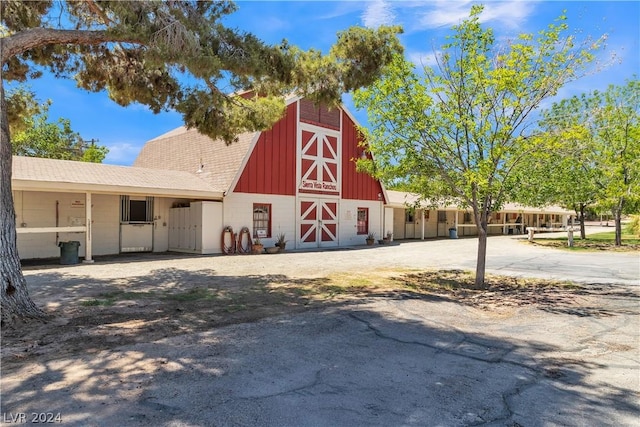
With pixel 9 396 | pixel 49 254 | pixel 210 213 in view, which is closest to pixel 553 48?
pixel 9 396

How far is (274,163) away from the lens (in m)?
18.1

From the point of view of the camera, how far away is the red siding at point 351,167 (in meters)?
21.5

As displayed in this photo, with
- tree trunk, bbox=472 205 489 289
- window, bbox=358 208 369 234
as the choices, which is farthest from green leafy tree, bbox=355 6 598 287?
window, bbox=358 208 369 234

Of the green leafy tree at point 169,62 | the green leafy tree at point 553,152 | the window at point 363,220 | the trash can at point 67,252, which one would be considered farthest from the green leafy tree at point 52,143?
the green leafy tree at point 553,152

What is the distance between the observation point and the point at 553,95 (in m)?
8.89

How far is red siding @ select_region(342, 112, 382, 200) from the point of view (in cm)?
2153

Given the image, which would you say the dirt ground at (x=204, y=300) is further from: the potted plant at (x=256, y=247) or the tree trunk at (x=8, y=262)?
the potted plant at (x=256, y=247)

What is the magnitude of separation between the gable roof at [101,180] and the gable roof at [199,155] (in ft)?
2.40

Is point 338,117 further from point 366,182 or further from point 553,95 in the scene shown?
point 553,95

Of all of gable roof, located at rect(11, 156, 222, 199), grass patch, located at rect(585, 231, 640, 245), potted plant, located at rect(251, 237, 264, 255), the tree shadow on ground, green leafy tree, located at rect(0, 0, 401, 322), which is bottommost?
the tree shadow on ground

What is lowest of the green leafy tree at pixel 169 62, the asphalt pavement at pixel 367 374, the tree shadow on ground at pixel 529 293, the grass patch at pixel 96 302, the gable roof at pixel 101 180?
the tree shadow on ground at pixel 529 293

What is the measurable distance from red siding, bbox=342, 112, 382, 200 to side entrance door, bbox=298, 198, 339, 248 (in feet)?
4.47

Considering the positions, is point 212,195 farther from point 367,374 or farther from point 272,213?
point 367,374

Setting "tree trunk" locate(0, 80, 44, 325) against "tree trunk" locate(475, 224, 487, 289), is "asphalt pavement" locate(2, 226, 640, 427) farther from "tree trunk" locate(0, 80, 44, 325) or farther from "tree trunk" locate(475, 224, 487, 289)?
"tree trunk" locate(475, 224, 487, 289)
